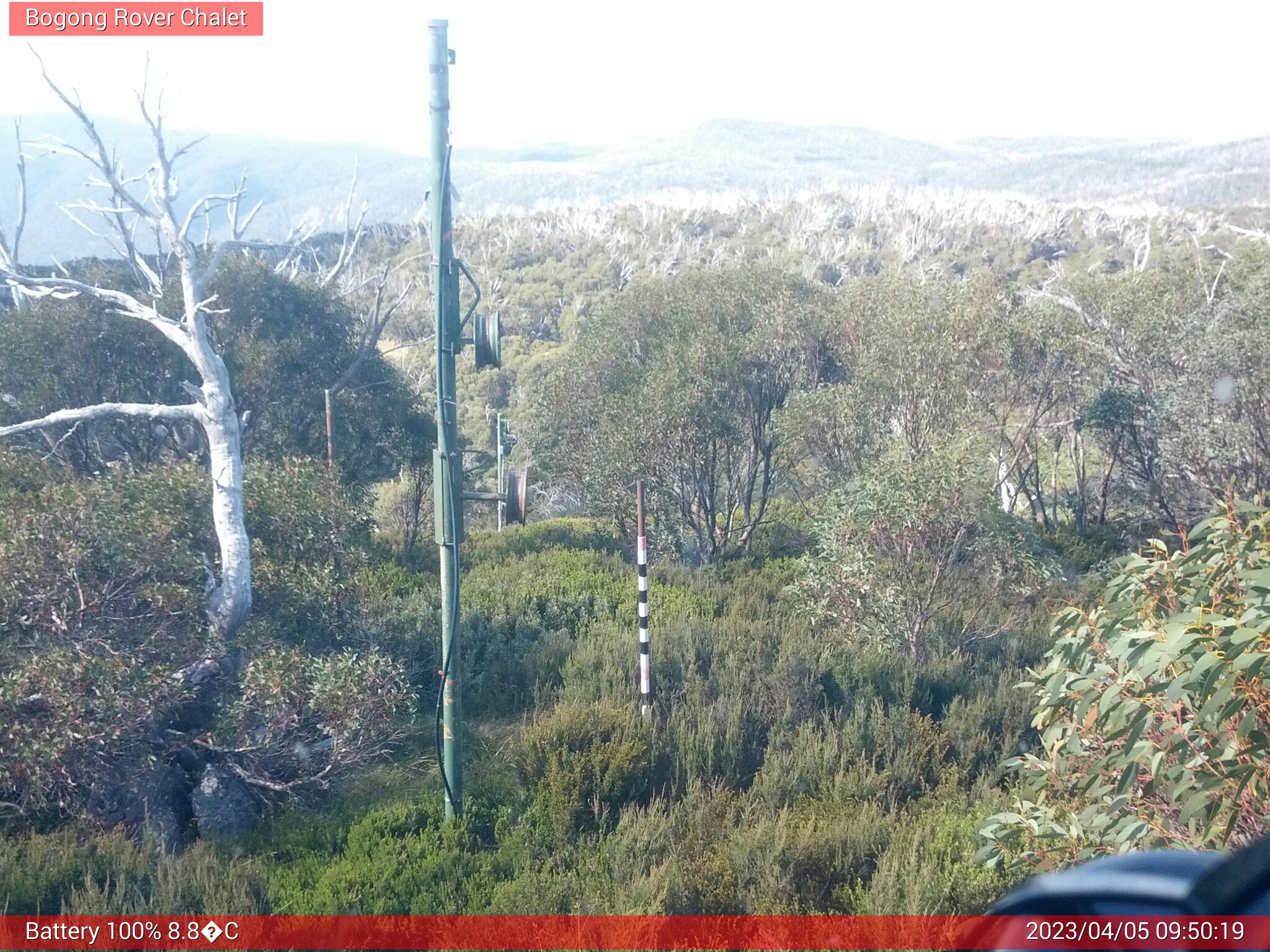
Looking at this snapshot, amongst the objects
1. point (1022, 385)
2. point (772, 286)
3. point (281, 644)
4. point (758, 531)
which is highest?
point (772, 286)

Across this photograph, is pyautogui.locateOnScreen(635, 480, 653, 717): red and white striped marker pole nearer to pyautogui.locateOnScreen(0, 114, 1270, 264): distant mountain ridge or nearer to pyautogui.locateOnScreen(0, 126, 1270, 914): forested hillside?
pyautogui.locateOnScreen(0, 126, 1270, 914): forested hillside

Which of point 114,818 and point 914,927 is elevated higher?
point 914,927

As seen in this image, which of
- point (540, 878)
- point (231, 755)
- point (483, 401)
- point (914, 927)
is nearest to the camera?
point (914, 927)

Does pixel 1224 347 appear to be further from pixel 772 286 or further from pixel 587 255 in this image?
pixel 587 255

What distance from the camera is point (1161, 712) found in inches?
133

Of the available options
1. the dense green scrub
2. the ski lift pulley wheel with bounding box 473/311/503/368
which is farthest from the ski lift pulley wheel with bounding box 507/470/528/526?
the dense green scrub

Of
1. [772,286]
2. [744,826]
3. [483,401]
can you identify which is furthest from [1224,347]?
[483,401]

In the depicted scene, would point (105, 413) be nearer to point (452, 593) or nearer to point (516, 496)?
point (452, 593)

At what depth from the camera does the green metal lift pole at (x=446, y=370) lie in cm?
538

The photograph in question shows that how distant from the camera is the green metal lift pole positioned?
5.38 meters

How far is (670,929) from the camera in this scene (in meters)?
4.31

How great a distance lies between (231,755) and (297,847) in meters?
1.06

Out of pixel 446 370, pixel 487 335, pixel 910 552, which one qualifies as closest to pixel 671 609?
pixel 910 552

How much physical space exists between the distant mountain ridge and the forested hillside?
24.9 meters
